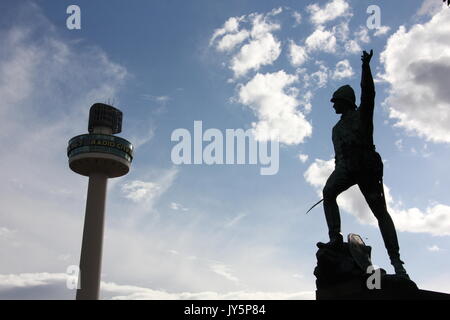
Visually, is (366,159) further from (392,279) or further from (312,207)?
(392,279)

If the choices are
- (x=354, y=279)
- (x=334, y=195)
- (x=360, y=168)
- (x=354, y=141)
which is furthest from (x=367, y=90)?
(x=354, y=279)

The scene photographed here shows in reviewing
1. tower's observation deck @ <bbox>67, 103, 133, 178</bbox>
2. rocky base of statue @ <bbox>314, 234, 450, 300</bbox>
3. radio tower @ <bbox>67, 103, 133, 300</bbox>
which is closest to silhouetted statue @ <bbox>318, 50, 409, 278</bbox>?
rocky base of statue @ <bbox>314, 234, 450, 300</bbox>

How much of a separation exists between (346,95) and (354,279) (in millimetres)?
3859

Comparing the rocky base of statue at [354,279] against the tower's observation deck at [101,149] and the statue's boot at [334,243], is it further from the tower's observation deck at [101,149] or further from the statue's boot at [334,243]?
the tower's observation deck at [101,149]

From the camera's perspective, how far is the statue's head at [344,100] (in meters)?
9.62

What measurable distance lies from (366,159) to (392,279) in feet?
7.83

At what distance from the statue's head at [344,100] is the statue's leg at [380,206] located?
5.25ft

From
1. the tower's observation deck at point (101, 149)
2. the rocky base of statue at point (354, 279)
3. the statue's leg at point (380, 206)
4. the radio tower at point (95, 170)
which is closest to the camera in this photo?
the rocky base of statue at point (354, 279)

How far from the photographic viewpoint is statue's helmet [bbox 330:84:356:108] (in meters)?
9.62

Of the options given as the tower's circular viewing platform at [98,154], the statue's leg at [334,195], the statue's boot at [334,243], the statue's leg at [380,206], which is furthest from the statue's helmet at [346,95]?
the tower's circular viewing platform at [98,154]

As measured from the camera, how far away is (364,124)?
30.0 feet

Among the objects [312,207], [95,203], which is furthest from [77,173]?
[312,207]
